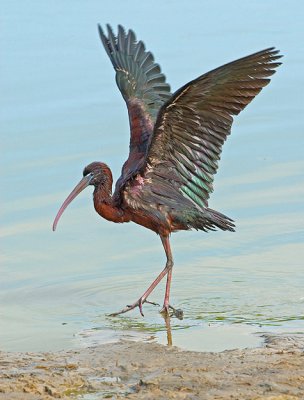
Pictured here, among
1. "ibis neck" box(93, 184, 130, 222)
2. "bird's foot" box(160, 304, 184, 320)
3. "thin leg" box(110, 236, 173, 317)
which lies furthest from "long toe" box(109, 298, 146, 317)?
"ibis neck" box(93, 184, 130, 222)

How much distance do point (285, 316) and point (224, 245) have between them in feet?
6.37

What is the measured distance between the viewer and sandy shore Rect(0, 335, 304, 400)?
7906 millimetres

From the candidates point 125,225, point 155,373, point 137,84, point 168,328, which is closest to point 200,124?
point 168,328

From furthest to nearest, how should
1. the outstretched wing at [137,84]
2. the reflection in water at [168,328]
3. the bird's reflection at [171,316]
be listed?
the outstretched wing at [137,84]
the bird's reflection at [171,316]
the reflection in water at [168,328]

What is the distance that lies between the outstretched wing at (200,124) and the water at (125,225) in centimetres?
79

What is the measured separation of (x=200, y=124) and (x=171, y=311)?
1.50 metres

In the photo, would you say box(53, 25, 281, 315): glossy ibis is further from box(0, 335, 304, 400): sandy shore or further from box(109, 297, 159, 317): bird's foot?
box(0, 335, 304, 400): sandy shore

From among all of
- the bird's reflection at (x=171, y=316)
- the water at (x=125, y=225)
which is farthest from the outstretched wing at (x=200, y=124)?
the bird's reflection at (x=171, y=316)

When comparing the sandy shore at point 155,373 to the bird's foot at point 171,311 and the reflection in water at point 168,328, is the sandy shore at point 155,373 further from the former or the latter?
the bird's foot at point 171,311

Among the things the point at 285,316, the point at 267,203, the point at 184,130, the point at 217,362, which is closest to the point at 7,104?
the point at 267,203

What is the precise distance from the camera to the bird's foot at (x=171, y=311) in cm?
1026

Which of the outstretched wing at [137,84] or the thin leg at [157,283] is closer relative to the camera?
the thin leg at [157,283]

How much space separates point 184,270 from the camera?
11281 mm

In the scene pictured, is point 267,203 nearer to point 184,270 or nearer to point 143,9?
point 184,270
